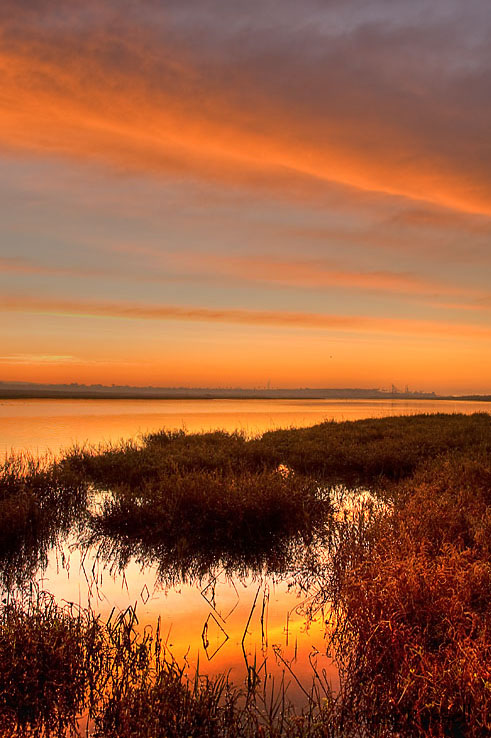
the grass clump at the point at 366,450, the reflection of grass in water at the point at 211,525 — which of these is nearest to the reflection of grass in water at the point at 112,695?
the reflection of grass in water at the point at 211,525

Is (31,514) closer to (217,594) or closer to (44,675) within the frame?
(217,594)

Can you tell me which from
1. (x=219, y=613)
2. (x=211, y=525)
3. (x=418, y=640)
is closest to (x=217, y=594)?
(x=219, y=613)

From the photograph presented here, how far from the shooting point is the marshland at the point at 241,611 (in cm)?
554

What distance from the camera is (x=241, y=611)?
29.9 feet

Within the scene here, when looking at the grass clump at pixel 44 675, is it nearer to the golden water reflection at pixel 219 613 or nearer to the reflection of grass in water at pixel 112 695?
the reflection of grass in water at pixel 112 695

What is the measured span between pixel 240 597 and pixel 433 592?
3.99 meters

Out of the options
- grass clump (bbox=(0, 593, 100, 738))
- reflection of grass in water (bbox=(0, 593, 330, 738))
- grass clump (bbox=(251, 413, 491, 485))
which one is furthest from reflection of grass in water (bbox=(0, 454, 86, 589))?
grass clump (bbox=(251, 413, 491, 485))

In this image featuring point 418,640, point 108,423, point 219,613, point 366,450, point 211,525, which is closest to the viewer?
point 418,640

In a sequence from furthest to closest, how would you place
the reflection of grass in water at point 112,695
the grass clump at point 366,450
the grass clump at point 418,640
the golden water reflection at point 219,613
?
the grass clump at point 366,450 → the golden water reflection at point 219,613 → the grass clump at point 418,640 → the reflection of grass in water at point 112,695

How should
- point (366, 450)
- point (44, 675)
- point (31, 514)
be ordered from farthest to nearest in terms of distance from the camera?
1. point (366, 450)
2. point (31, 514)
3. point (44, 675)

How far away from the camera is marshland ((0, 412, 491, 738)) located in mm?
5543

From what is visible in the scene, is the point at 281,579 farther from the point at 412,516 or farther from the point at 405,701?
the point at 405,701

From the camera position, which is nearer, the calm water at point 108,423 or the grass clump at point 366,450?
the grass clump at point 366,450

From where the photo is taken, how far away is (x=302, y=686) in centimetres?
655
